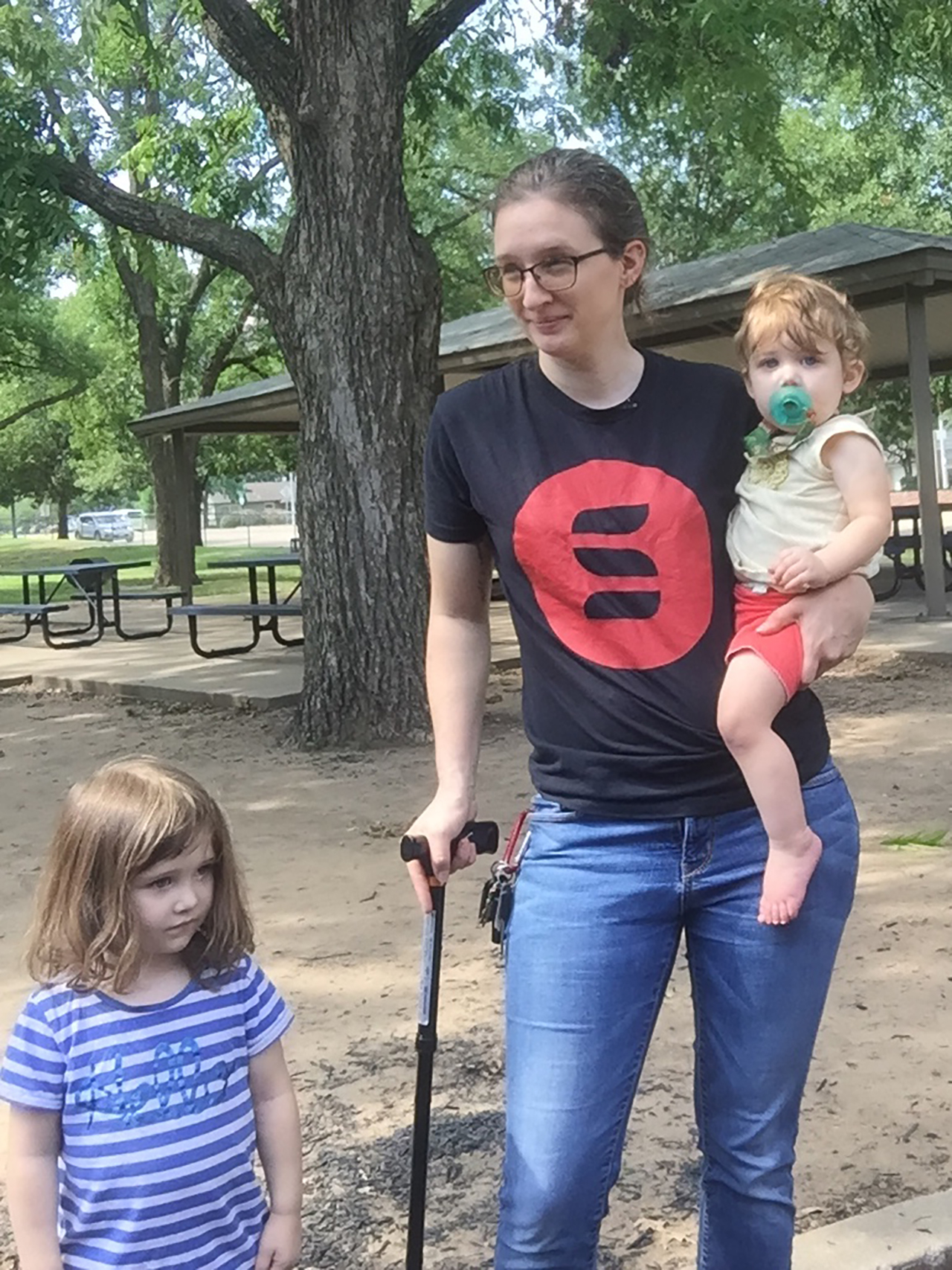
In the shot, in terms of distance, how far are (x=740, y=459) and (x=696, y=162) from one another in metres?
29.5

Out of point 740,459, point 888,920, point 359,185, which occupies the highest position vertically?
point 359,185

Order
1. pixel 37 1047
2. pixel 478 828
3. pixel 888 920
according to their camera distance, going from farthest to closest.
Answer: pixel 888 920 → pixel 478 828 → pixel 37 1047

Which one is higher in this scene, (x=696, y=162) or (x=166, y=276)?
→ (x=696, y=162)

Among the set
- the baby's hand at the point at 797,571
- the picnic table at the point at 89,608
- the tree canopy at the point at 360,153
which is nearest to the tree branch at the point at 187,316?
the tree canopy at the point at 360,153

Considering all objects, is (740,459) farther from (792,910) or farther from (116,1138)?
→ (116,1138)

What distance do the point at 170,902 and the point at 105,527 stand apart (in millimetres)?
78873

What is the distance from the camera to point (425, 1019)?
229 cm

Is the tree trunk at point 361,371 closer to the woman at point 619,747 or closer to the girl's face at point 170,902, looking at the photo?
the woman at point 619,747

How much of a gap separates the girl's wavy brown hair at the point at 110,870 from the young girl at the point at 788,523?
0.75 metres

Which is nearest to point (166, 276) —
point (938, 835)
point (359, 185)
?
point (359, 185)

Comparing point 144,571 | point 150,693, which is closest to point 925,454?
point 150,693

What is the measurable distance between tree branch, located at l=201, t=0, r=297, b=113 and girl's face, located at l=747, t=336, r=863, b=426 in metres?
6.80

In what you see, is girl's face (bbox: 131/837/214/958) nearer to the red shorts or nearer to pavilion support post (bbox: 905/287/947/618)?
the red shorts

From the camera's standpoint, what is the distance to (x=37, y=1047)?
1.89 m
